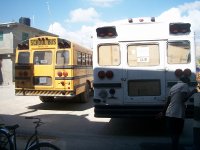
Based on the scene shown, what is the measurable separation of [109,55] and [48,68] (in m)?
4.87

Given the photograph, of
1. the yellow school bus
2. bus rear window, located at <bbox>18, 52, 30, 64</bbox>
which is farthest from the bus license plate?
bus rear window, located at <bbox>18, 52, 30, 64</bbox>

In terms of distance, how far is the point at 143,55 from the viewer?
752cm

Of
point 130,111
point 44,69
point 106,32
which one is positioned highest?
point 106,32

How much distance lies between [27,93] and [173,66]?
6.72 metres

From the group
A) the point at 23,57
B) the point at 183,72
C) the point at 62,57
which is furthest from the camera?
the point at 23,57

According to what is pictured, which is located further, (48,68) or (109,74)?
(48,68)

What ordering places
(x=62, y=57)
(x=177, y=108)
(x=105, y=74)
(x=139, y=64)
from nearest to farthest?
(x=177, y=108) < (x=139, y=64) < (x=105, y=74) < (x=62, y=57)

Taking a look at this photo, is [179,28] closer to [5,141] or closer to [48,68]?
[5,141]

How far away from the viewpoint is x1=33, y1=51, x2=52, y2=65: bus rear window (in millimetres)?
12031

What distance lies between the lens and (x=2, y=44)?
30750 millimetres

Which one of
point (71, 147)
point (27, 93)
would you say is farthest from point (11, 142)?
point (27, 93)

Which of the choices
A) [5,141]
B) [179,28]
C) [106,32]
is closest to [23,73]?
[106,32]

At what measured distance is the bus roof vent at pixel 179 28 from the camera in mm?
7242

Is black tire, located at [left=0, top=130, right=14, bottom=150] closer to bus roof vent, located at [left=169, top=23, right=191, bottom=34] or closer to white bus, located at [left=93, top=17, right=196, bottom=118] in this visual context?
white bus, located at [left=93, top=17, right=196, bottom=118]
